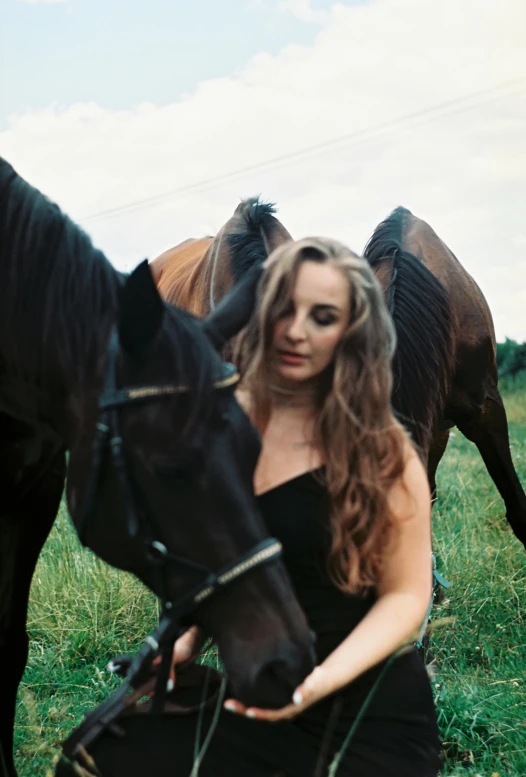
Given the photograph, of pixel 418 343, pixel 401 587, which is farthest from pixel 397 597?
pixel 418 343

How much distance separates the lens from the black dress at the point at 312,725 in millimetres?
1817

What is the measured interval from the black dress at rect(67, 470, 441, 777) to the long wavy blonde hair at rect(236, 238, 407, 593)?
57mm

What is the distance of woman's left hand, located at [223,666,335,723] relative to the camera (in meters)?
1.66

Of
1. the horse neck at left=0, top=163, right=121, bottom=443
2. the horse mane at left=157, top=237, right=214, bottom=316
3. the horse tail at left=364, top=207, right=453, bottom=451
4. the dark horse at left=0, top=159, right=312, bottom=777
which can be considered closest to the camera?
the dark horse at left=0, top=159, right=312, bottom=777

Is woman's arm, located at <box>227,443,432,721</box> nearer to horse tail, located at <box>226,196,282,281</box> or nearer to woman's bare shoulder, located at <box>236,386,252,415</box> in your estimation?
woman's bare shoulder, located at <box>236,386,252,415</box>

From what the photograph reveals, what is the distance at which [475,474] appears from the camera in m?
7.24

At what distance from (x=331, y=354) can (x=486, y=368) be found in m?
2.80

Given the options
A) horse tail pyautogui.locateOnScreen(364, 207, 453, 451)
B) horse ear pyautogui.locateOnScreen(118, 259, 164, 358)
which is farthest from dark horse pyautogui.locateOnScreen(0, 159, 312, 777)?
horse tail pyautogui.locateOnScreen(364, 207, 453, 451)

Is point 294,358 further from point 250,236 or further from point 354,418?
point 250,236

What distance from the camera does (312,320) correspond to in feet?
6.40

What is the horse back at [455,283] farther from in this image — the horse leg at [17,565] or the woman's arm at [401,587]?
the woman's arm at [401,587]

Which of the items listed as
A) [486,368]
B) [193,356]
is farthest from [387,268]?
[193,356]

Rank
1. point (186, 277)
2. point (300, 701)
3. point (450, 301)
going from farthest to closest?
point (186, 277)
point (450, 301)
point (300, 701)

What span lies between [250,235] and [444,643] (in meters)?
2.21
